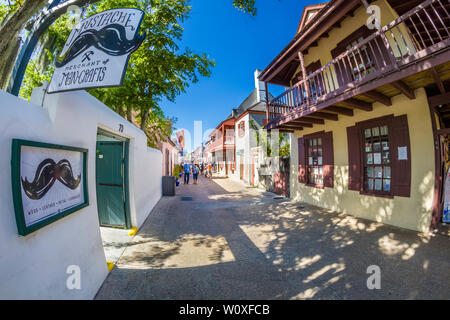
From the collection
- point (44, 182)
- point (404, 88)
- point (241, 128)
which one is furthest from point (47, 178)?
point (241, 128)

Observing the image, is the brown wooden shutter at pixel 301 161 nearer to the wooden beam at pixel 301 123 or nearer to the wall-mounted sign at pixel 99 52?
the wooden beam at pixel 301 123

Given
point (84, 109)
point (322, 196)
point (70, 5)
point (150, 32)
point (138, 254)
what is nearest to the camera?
point (84, 109)

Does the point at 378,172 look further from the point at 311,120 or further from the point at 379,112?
the point at 311,120

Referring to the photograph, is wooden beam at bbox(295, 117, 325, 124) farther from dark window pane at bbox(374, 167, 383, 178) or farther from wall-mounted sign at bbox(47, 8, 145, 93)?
wall-mounted sign at bbox(47, 8, 145, 93)

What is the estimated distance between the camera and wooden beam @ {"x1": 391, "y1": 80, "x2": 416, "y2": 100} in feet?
12.8

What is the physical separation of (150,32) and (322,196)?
8.02m

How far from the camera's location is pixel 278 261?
327 centimetres

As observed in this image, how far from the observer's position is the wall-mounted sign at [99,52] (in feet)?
6.54

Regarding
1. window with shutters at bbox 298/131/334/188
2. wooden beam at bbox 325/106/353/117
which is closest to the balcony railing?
wooden beam at bbox 325/106/353/117

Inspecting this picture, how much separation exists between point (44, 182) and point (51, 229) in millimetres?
506

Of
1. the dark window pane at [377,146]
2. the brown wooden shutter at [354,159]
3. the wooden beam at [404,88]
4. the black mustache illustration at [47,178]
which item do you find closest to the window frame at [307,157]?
the brown wooden shutter at [354,159]
